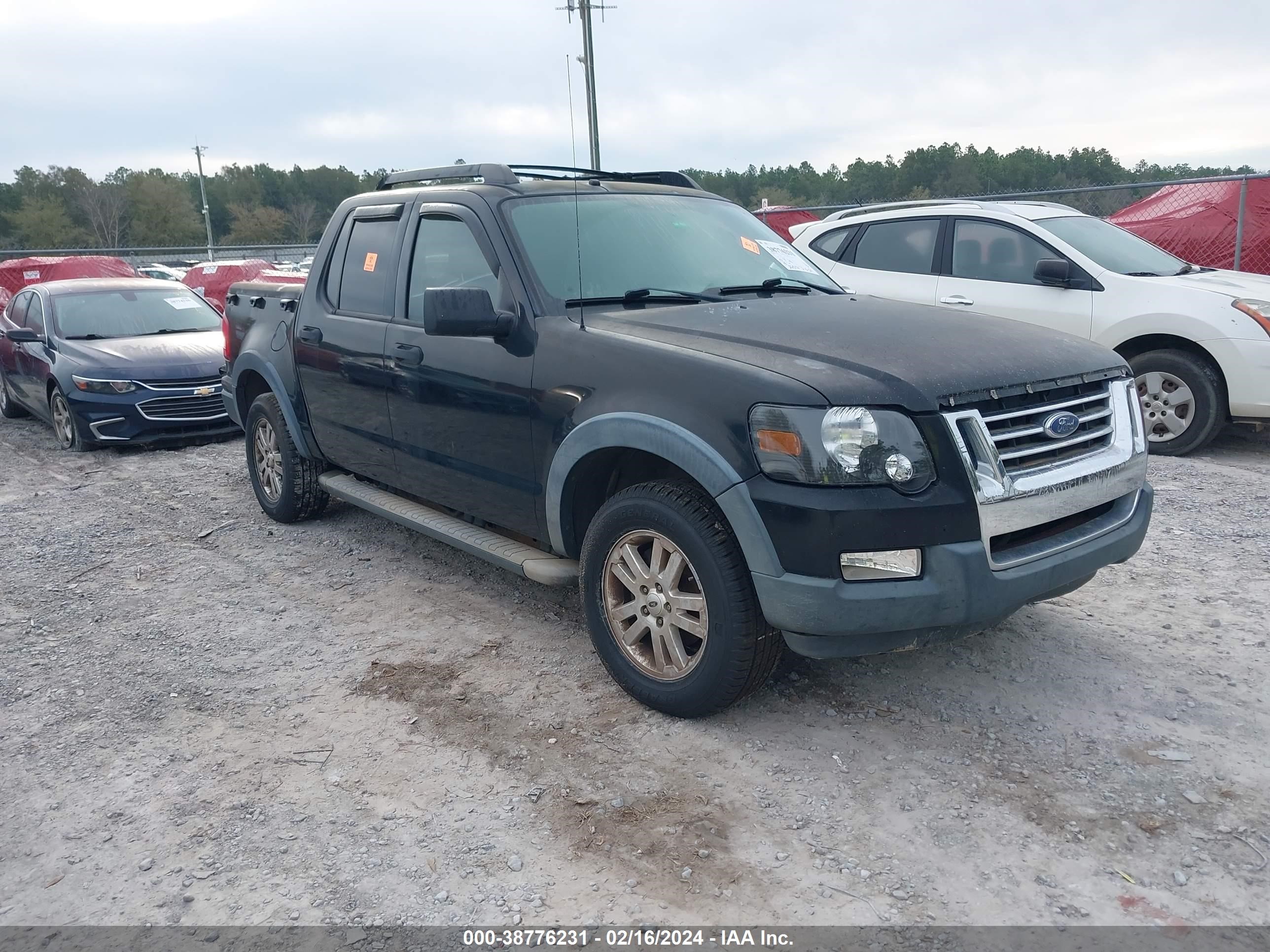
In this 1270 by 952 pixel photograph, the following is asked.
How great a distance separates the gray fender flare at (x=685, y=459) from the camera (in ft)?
10.0

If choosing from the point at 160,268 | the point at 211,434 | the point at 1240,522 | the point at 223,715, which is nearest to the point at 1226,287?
the point at 1240,522

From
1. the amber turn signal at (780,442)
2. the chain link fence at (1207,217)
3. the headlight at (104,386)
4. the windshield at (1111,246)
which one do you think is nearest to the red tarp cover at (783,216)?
the chain link fence at (1207,217)

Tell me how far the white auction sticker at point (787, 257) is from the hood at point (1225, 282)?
378 centimetres

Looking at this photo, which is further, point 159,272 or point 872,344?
point 159,272

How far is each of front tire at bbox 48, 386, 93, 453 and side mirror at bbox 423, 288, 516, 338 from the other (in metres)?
6.43

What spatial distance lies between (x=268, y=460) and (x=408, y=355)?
2.09 metres

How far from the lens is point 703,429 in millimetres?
3186

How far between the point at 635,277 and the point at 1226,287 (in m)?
5.18

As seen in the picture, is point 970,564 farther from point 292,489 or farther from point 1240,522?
point 292,489

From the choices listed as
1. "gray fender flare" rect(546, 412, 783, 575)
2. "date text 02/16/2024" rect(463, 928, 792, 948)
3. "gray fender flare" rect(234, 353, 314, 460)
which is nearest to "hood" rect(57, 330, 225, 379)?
"gray fender flare" rect(234, 353, 314, 460)

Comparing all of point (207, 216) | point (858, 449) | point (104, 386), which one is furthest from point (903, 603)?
point (207, 216)

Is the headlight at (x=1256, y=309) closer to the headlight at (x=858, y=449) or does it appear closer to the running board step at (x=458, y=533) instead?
the headlight at (x=858, y=449)

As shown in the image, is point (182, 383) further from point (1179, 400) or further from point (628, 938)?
point (1179, 400)

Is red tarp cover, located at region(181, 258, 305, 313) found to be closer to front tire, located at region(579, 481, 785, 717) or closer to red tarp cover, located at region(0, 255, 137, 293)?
red tarp cover, located at region(0, 255, 137, 293)
